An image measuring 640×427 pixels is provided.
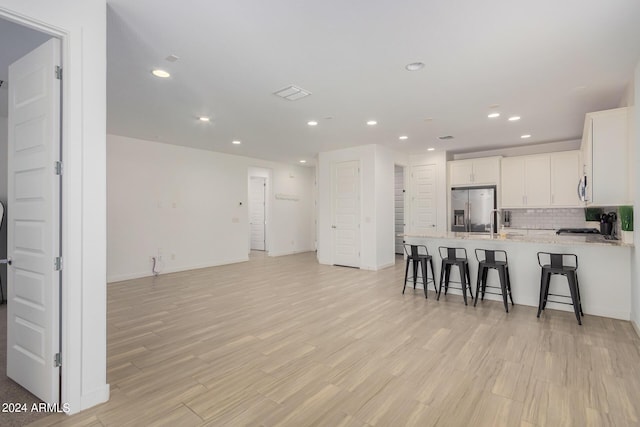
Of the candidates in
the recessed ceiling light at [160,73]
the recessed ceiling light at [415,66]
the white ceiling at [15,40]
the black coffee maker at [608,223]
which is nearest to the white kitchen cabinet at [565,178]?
the black coffee maker at [608,223]

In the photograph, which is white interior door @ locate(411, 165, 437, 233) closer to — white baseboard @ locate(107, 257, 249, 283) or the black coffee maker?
the black coffee maker

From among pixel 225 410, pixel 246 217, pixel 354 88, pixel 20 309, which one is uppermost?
pixel 354 88

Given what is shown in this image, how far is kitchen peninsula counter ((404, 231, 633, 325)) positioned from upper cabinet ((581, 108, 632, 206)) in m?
0.55

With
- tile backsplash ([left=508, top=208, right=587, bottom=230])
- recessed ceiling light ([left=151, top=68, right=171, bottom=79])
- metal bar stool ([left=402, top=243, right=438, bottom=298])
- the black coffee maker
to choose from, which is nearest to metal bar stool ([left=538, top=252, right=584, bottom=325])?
the black coffee maker

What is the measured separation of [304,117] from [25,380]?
4129 millimetres

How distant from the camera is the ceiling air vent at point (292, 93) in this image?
12.2 ft

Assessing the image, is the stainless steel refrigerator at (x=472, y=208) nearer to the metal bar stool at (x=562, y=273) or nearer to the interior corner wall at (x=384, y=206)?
the interior corner wall at (x=384, y=206)

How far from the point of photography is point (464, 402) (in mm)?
2125

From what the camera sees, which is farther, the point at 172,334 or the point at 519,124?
the point at 519,124

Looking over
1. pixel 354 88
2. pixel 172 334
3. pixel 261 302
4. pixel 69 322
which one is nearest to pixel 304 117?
pixel 354 88

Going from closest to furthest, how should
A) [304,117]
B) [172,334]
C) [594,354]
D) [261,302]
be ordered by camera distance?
[594,354], [172,334], [261,302], [304,117]

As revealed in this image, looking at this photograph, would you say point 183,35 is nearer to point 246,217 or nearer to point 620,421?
point 620,421

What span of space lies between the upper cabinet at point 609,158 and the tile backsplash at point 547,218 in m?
3.56

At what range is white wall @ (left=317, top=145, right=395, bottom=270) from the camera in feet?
22.4
